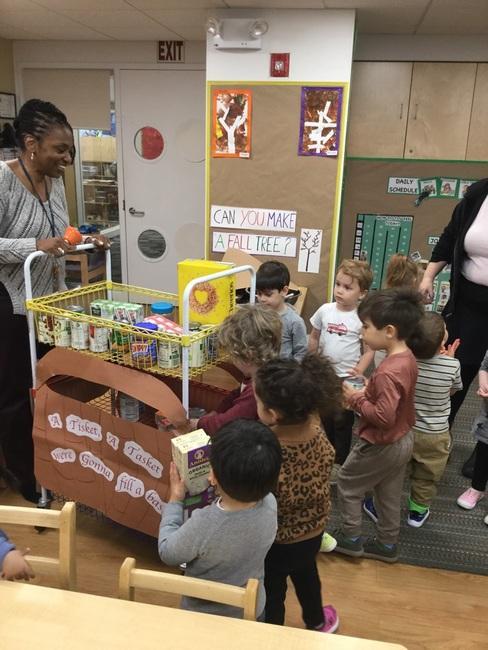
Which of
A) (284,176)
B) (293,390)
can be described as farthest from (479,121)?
(293,390)

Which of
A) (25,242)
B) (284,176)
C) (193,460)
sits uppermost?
(284,176)

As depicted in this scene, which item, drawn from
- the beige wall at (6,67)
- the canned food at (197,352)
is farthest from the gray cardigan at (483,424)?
the beige wall at (6,67)

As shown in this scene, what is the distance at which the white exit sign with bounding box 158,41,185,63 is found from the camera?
14.4 ft

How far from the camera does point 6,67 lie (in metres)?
4.64

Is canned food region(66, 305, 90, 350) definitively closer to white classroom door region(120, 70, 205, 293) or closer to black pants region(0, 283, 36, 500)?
black pants region(0, 283, 36, 500)

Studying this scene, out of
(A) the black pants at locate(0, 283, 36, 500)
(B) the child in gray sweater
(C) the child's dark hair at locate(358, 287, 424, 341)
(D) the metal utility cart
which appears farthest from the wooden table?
(A) the black pants at locate(0, 283, 36, 500)

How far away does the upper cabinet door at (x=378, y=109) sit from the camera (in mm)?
3896

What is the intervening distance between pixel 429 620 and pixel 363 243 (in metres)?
2.94

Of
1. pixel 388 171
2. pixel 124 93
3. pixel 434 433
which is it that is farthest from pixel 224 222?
pixel 434 433

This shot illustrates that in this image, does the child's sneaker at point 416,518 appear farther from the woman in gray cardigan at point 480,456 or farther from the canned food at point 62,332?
the canned food at point 62,332

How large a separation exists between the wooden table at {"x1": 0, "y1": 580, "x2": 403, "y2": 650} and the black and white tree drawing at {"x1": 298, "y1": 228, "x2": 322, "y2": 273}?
2936mm

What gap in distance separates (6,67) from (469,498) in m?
4.95

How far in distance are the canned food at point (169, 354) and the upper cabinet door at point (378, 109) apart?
9.71ft

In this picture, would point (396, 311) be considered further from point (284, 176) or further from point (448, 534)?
point (284, 176)
